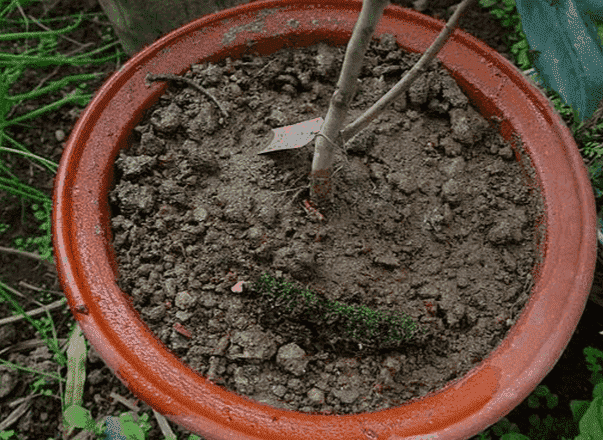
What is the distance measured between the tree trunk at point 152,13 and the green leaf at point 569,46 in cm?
101

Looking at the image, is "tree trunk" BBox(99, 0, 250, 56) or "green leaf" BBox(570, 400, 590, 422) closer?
"green leaf" BBox(570, 400, 590, 422)

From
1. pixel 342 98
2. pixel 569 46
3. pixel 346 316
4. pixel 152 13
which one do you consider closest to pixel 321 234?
pixel 346 316

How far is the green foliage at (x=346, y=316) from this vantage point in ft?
3.40

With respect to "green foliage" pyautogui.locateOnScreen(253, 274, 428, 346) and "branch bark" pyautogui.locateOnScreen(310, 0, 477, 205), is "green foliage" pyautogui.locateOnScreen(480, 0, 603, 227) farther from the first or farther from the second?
"green foliage" pyautogui.locateOnScreen(253, 274, 428, 346)

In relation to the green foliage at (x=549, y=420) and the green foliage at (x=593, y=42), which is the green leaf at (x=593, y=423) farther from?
the green foliage at (x=593, y=42)

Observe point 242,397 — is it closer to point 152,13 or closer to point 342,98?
point 342,98

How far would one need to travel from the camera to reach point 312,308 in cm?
104

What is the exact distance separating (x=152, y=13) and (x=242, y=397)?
43.4 inches

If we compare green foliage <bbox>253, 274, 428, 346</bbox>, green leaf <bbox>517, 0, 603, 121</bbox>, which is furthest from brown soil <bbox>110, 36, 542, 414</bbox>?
green leaf <bbox>517, 0, 603, 121</bbox>

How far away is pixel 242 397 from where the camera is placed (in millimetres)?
964

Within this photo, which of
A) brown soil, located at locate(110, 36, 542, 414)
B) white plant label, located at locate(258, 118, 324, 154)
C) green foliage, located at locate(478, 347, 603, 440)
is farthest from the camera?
green foliage, located at locate(478, 347, 603, 440)

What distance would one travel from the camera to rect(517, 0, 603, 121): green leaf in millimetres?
781

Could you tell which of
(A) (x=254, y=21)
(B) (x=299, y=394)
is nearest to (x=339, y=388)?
(B) (x=299, y=394)

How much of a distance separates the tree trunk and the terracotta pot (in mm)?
318
